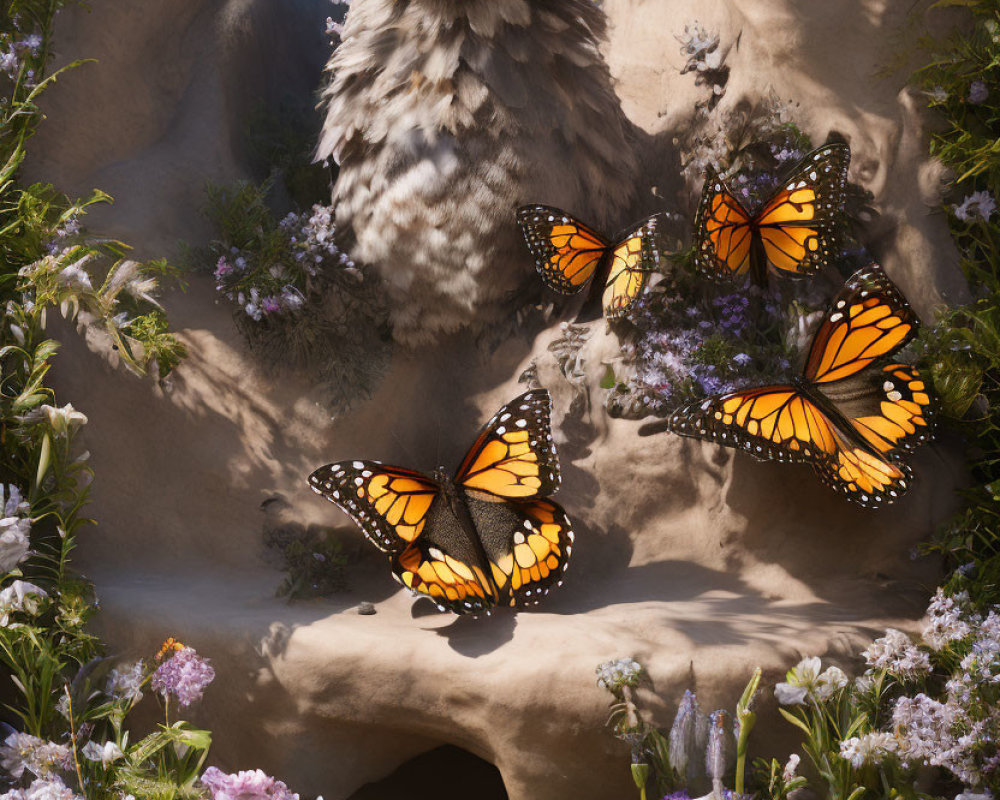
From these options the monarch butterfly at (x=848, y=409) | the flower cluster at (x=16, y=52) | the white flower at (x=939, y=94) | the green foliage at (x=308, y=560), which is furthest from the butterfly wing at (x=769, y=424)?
the flower cluster at (x=16, y=52)

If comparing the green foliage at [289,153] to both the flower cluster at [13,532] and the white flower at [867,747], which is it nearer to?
the flower cluster at [13,532]

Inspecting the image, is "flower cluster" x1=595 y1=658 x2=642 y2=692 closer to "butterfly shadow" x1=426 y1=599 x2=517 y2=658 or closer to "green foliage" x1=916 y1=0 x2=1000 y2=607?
"butterfly shadow" x1=426 y1=599 x2=517 y2=658

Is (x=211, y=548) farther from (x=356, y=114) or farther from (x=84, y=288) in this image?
(x=356, y=114)

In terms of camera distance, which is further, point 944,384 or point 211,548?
point 211,548

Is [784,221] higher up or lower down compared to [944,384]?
higher up

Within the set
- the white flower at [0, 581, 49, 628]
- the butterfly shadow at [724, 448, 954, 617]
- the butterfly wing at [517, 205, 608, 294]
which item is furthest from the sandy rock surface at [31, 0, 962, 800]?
the white flower at [0, 581, 49, 628]

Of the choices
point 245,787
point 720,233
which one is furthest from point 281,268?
point 245,787

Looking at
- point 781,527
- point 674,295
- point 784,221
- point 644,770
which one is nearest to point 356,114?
point 674,295
